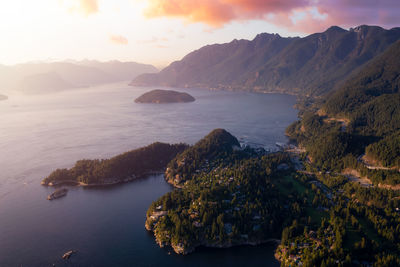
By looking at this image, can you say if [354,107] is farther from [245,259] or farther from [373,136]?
[245,259]

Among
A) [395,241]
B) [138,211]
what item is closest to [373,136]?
[395,241]

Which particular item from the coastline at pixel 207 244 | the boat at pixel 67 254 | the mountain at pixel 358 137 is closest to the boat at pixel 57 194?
the boat at pixel 67 254

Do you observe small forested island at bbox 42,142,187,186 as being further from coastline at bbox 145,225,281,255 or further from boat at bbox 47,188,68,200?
coastline at bbox 145,225,281,255

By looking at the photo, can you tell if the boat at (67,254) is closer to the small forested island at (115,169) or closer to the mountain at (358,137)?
the small forested island at (115,169)

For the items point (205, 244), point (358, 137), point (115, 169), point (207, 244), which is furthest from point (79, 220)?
point (358, 137)

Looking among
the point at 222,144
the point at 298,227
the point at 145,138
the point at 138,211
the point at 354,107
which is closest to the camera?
the point at 298,227

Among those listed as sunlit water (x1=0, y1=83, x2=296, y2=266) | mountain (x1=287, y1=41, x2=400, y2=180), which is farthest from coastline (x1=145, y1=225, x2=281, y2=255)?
mountain (x1=287, y1=41, x2=400, y2=180)

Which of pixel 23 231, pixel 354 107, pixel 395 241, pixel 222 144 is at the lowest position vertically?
pixel 23 231

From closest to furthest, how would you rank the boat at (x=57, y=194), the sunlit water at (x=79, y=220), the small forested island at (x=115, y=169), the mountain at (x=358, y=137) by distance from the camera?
1. the sunlit water at (x=79, y=220)
2. the boat at (x=57, y=194)
3. the mountain at (x=358, y=137)
4. the small forested island at (x=115, y=169)
